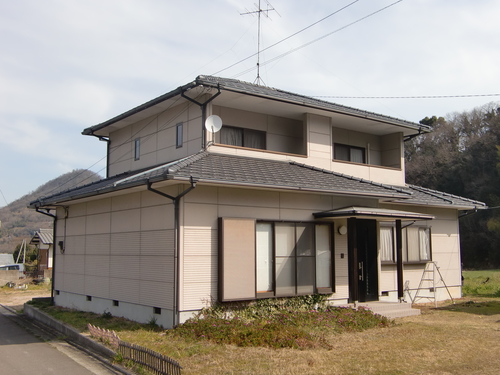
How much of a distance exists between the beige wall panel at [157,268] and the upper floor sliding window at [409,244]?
711 centimetres

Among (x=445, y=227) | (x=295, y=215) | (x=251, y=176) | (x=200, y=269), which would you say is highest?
(x=251, y=176)

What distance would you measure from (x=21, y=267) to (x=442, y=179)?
121 ft

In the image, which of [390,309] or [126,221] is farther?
[390,309]

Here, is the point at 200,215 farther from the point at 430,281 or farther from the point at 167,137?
the point at 430,281

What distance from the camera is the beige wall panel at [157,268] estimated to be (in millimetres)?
10312

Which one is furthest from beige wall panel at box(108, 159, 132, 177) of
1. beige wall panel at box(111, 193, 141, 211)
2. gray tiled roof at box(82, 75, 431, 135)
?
beige wall panel at box(111, 193, 141, 211)

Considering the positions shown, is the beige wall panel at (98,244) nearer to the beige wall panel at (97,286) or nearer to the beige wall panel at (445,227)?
the beige wall panel at (97,286)

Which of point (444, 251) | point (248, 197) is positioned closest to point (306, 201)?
point (248, 197)

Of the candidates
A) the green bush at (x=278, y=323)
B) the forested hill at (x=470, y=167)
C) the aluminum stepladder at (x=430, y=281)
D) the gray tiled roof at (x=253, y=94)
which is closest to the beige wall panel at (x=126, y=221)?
the green bush at (x=278, y=323)

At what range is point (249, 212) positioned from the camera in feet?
36.9

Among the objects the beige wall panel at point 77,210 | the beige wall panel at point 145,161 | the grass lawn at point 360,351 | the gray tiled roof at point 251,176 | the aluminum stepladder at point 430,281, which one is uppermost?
the beige wall panel at point 145,161

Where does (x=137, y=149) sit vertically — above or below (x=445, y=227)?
above

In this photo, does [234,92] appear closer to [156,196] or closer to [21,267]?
[156,196]

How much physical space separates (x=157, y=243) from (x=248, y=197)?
2253 millimetres
